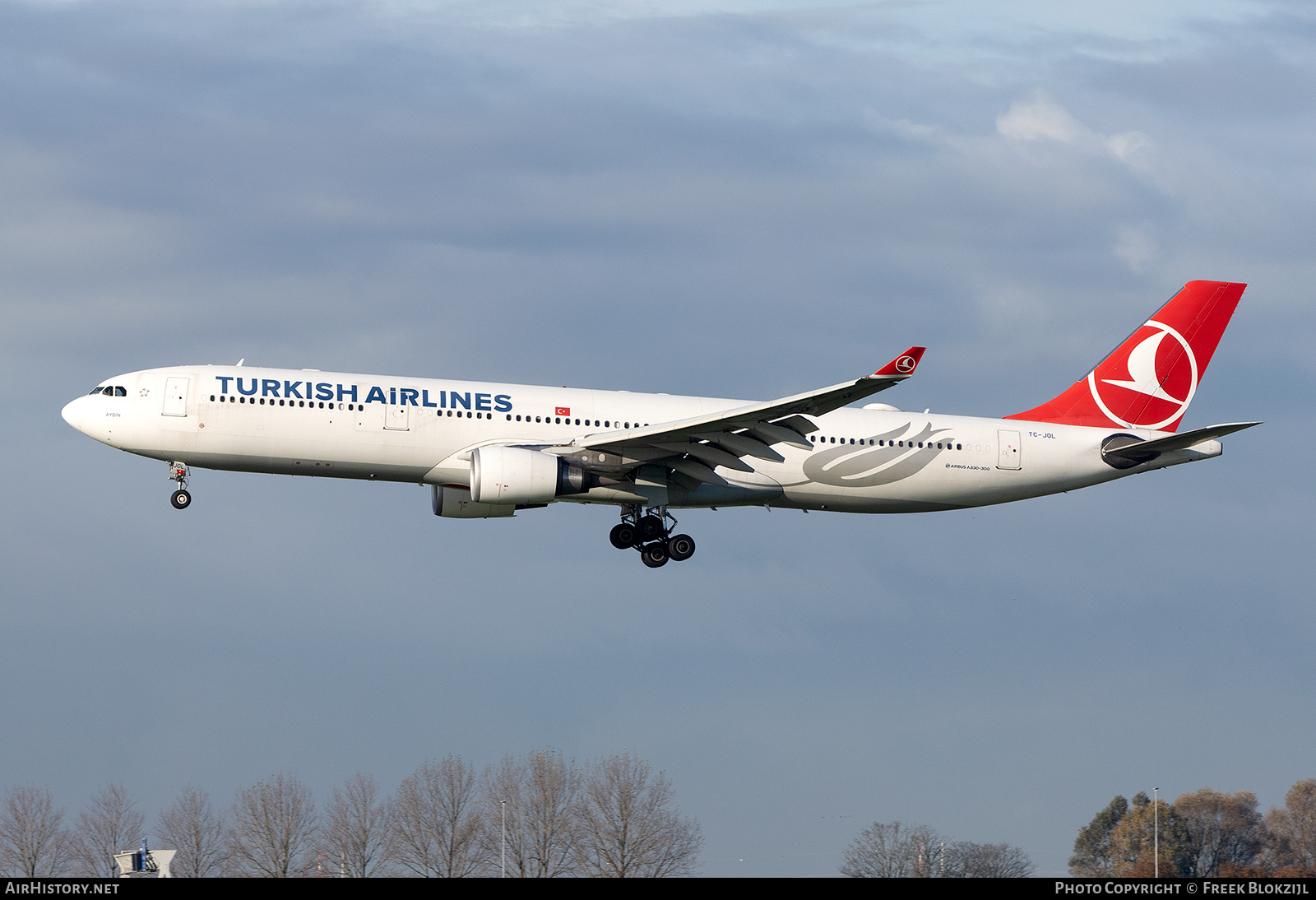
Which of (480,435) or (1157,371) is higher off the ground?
(1157,371)

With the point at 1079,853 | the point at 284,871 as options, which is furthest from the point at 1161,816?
the point at 284,871

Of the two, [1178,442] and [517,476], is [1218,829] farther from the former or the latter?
[517,476]

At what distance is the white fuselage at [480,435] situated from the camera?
43250mm

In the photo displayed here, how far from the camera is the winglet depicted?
3859 centimetres

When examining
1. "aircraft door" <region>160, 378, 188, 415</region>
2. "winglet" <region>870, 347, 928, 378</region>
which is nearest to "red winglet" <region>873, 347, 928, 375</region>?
"winglet" <region>870, 347, 928, 378</region>

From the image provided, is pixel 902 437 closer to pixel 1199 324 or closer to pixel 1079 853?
pixel 1199 324

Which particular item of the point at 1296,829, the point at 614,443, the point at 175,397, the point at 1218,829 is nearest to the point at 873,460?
the point at 614,443

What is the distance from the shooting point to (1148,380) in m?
52.9

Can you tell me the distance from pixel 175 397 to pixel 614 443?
40.0 ft

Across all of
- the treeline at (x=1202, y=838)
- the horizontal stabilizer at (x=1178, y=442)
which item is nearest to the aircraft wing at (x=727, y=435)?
the horizontal stabilizer at (x=1178, y=442)

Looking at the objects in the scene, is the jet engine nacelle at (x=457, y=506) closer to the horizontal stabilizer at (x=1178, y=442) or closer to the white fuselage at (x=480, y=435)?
the white fuselage at (x=480, y=435)

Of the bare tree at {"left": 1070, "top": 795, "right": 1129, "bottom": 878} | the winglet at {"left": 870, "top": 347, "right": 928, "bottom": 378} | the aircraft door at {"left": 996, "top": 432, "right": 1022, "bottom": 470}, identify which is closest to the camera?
the winglet at {"left": 870, "top": 347, "right": 928, "bottom": 378}

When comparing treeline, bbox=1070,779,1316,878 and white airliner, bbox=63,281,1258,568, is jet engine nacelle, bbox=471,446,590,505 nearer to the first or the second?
white airliner, bbox=63,281,1258,568

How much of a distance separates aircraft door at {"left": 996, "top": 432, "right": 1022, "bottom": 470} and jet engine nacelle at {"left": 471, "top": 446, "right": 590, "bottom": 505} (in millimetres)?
14041
